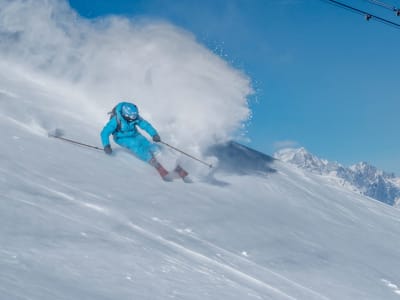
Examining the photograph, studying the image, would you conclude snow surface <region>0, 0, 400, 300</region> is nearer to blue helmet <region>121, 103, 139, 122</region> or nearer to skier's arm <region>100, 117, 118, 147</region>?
skier's arm <region>100, 117, 118, 147</region>

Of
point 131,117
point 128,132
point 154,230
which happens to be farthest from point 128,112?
point 154,230

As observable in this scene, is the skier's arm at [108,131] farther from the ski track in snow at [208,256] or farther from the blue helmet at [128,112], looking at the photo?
the ski track in snow at [208,256]

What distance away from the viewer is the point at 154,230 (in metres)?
5.83

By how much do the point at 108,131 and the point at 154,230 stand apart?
4475mm

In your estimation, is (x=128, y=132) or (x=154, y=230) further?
(x=128, y=132)

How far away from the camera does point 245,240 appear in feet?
21.9

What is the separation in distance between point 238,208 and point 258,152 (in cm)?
844

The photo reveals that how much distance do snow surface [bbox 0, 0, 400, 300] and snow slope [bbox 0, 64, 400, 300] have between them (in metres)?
0.02

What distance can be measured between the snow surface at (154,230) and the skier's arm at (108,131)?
0.98 ft

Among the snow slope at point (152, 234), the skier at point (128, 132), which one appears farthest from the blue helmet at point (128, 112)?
the snow slope at point (152, 234)

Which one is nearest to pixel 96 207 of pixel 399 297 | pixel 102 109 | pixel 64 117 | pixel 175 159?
pixel 399 297

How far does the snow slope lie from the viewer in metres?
3.93

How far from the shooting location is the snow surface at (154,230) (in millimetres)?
3953

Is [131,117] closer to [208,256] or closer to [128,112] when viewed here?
[128,112]
